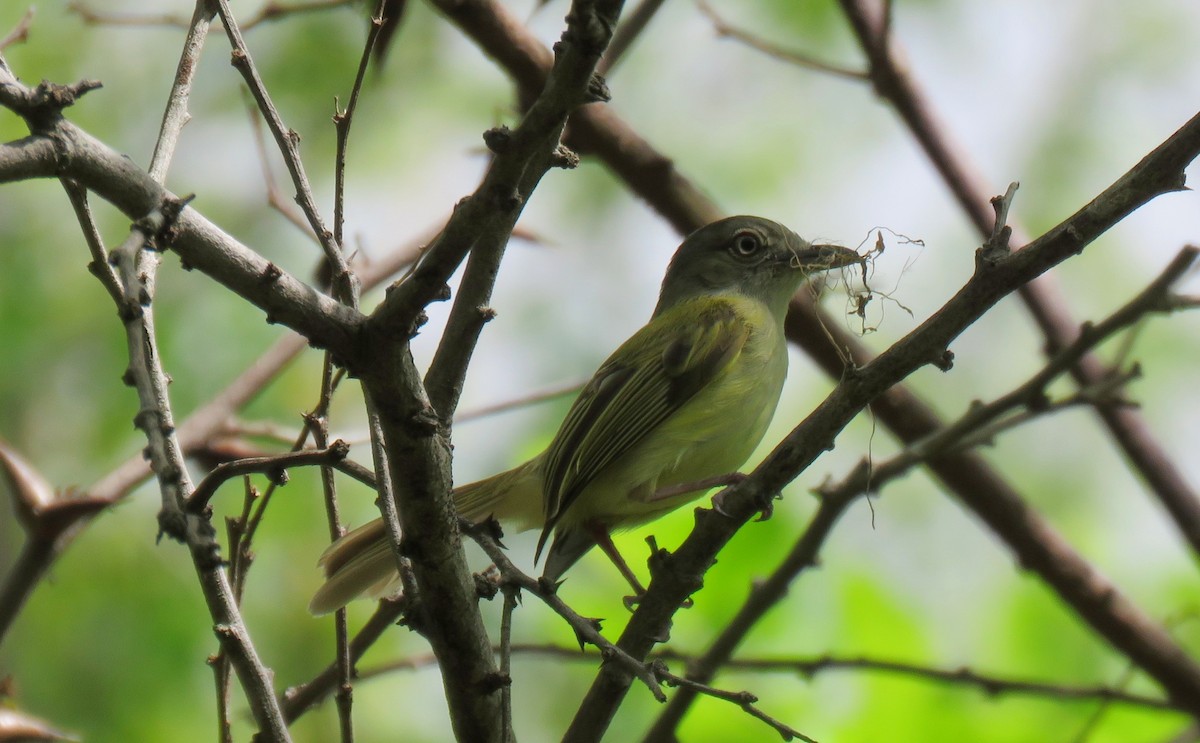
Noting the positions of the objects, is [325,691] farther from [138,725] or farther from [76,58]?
[76,58]

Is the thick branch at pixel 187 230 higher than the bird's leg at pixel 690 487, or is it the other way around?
the bird's leg at pixel 690 487

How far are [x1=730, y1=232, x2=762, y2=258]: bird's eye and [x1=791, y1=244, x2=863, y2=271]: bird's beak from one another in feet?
0.88

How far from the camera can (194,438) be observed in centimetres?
410

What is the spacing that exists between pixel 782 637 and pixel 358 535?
7.68ft

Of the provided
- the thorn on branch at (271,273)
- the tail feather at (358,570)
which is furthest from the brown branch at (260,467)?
the tail feather at (358,570)

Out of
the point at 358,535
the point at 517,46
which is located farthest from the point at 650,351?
the point at 358,535

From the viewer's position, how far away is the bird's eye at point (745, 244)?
235 inches

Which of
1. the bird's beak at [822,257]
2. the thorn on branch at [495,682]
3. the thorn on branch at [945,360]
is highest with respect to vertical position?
the bird's beak at [822,257]

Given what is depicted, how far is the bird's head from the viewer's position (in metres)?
5.80

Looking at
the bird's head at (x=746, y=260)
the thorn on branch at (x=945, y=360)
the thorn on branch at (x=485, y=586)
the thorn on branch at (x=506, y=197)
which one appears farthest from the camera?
the bird's head at (x=746, y=260)

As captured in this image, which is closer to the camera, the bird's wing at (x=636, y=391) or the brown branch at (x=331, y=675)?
the brown branch at (x=331, y=675)

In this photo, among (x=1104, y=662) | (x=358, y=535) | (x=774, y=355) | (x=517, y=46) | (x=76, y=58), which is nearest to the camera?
(x=358, y=535)

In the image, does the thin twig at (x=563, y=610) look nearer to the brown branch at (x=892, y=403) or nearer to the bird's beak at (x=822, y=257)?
the bird's beak at (x=822, y=257)

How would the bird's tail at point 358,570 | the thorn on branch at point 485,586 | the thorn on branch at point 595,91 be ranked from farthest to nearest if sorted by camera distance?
the bird's tail at point 358,570 → the thorn on branch at point 485,586 → the thorn on branch at point 595,91
